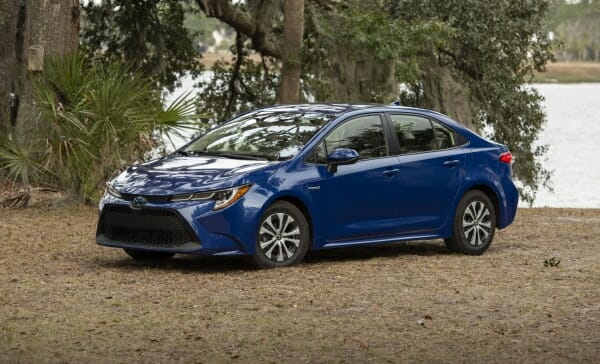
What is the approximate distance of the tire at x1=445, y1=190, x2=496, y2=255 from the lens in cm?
1292

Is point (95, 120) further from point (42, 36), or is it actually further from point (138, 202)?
point (138, 202)

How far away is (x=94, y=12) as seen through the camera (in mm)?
28594

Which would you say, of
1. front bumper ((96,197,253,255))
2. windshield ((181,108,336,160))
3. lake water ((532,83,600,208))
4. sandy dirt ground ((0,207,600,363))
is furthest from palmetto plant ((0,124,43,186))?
lake water ((532,83,600,208))

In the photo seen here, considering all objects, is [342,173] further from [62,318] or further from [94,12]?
[94,12]

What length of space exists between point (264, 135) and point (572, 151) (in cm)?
6017

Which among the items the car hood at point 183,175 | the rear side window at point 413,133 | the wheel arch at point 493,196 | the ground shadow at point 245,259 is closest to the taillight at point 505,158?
the wheel arch at point 493,196

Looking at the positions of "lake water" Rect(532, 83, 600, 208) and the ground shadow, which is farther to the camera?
"lake water" Rect(532, 83, 600, 208)

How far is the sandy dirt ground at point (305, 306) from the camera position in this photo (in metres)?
7.91

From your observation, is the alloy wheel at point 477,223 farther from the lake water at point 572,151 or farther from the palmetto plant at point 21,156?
the lake water at point 572,151

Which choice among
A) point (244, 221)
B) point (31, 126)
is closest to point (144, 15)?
point (31, 126)

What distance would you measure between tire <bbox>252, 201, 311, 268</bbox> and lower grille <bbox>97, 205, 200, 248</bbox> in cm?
58

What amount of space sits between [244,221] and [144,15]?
17.5m

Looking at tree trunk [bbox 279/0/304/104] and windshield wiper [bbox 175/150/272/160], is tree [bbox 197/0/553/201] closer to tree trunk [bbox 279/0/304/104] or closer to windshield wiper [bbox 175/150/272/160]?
tree trunk [bbox 279/0/304/104]

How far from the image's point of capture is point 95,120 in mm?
16422
